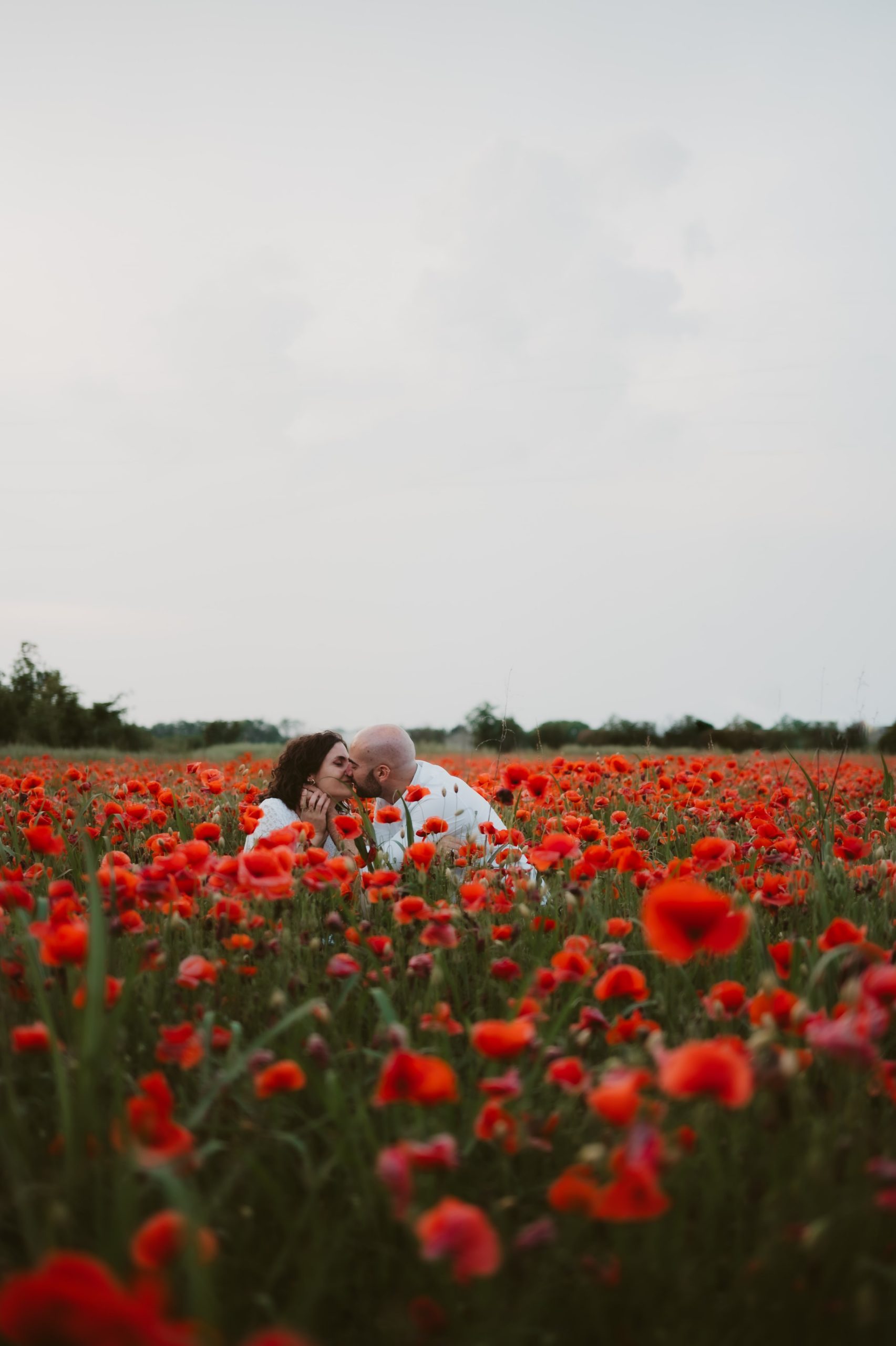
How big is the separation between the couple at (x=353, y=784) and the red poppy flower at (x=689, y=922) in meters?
3.39

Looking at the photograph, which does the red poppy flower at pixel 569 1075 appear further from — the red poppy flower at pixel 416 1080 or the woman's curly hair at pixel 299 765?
the woman's curly hair at pixel 299 765

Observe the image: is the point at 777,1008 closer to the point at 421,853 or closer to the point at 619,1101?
the point at 619,1101

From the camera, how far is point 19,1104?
1.77 metres

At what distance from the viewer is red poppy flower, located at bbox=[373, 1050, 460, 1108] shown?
50.8 inches

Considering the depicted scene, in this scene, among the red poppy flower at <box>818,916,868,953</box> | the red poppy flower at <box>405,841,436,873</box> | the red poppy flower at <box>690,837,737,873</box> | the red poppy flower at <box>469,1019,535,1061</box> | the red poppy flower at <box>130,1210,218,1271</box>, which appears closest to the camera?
the red poppy flower at <box>130,1210,218,1271</box>

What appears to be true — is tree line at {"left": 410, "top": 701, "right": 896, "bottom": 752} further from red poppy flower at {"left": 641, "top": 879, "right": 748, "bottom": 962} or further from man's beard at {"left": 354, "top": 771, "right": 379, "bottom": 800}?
red poppy flower at {"left": 641, "top": 879, "right": 748, "bottom": 962}

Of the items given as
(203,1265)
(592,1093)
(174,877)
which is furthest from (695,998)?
(203,1265)

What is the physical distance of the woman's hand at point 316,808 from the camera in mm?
4984

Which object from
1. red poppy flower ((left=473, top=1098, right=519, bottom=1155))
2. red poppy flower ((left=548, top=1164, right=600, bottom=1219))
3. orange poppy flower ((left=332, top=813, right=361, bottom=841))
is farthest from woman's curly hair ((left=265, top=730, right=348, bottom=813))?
red poppy flower ((left=548, top=1164, right=600, bottom=1219))

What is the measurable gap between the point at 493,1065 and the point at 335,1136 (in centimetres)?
37

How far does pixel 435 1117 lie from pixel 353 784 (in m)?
3.27

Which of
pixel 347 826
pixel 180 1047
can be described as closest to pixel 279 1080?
pixel 180 1047

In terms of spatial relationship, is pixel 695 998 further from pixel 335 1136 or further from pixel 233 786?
pixel 233 786

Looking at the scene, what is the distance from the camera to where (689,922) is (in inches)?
59.2
